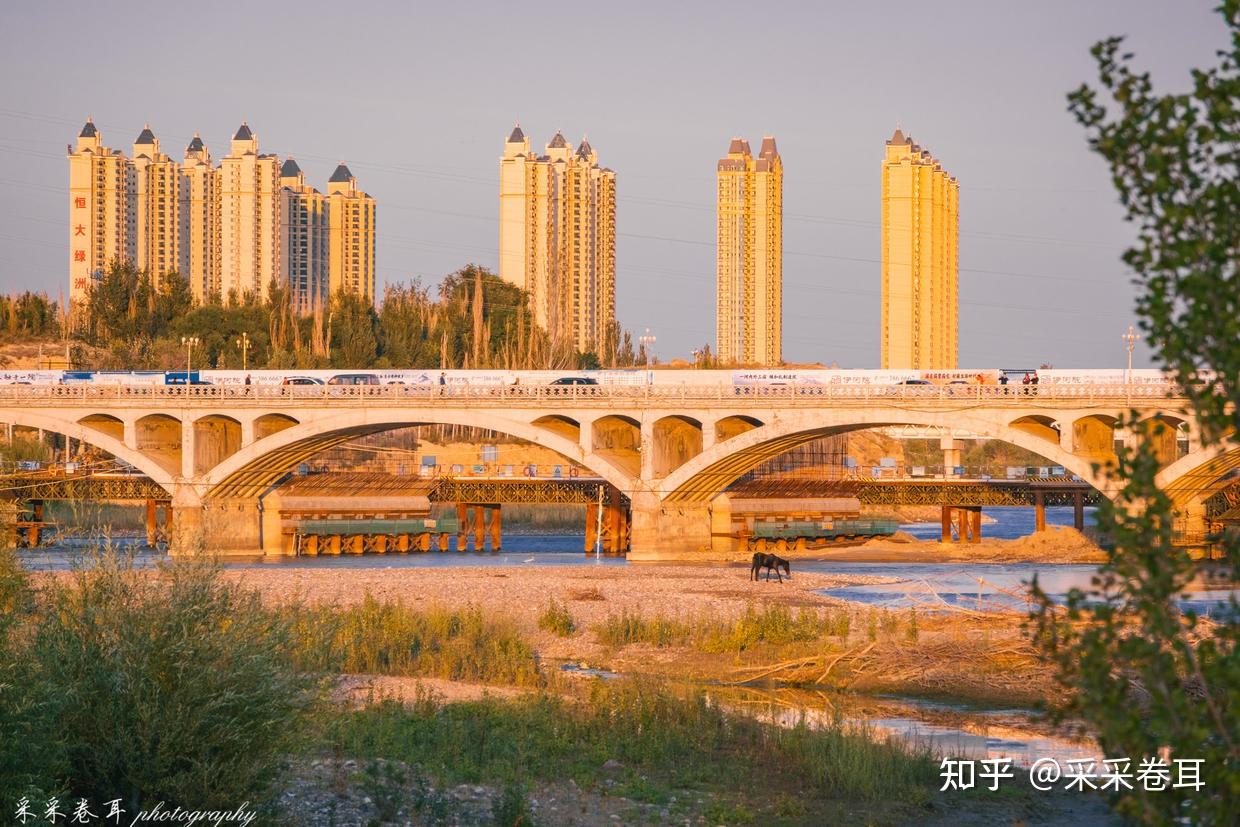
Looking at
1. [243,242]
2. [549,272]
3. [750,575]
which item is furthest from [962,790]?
[243,242]

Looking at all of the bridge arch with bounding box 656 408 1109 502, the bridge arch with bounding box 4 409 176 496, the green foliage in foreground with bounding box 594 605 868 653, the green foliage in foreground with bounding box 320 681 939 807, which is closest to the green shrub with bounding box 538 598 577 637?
the green foliage in foreground with bounding box 594 605 868 653

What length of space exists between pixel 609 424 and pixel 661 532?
6.90m

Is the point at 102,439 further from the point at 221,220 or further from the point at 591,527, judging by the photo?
the point at 221,220

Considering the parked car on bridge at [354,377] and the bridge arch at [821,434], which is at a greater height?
the parked car on bridge at [354,377]

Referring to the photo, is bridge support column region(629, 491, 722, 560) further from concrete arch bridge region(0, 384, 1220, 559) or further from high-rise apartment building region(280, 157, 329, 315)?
high-rise apartment building region(280, 157, 329, 315)

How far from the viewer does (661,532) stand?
230 feet

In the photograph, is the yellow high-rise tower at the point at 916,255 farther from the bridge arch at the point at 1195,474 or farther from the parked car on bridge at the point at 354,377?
the bridge arch at the point at 1195,474

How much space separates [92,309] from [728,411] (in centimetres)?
8308

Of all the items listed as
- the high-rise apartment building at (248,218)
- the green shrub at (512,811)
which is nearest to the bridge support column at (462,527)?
the green shrub at (512,811)

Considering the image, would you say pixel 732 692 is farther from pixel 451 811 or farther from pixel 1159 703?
pixel 1159 703

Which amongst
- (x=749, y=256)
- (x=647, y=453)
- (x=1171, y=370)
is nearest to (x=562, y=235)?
(x=749, y=256)

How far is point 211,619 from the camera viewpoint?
14.3 metres

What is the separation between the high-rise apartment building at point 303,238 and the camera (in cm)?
18225

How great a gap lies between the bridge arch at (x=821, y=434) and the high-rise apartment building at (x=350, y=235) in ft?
424
